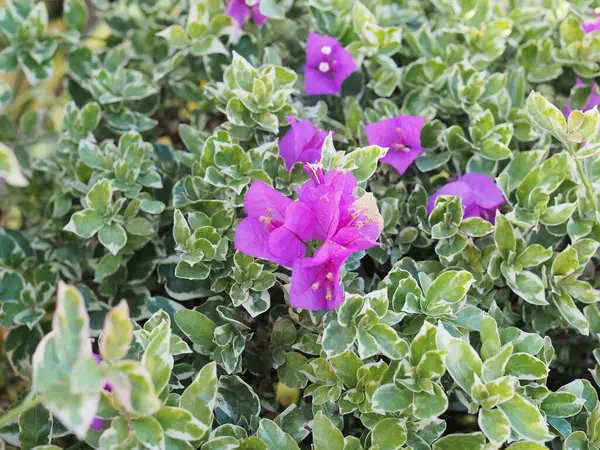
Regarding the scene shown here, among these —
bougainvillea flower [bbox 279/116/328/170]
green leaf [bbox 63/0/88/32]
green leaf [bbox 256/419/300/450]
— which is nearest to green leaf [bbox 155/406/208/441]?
green leaf [bbox 256/419/300/450]

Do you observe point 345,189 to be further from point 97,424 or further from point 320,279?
point 97,424

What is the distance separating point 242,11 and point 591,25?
0.49m

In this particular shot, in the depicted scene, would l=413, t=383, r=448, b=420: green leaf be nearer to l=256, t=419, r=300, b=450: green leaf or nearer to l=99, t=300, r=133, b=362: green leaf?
l=256, t=419, r=300, b=450: green leaf

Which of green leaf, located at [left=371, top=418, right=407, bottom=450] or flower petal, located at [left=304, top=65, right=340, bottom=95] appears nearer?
green leaf, located at [left=371, top=418, right=407, bottom=450]

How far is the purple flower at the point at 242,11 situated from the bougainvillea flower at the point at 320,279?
18.2 inches

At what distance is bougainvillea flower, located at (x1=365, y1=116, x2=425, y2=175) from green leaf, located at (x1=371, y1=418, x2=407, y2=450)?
1.06 ft

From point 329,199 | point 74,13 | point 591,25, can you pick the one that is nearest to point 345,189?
point 329,199

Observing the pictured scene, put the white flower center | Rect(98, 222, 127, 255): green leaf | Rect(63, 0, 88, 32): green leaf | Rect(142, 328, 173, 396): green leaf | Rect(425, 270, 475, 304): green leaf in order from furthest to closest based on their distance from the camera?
Rect(63, 0, 88, 32): green leaf
the white flower center
Rect(98, 222, 127, 255): green leaf
Rect(425, 270, 475, 304): green leaf
Rect(142, 328, 173, 396): green leaf

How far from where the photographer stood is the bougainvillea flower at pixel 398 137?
0.82 metres

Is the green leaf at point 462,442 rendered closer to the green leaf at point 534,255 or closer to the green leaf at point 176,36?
the green leaf at point 534,255

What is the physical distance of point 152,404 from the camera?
0.50m

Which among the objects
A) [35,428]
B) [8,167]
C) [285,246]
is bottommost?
[35,428]

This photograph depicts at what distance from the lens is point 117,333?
489 millimetres

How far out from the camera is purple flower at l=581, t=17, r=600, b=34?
2.99ft
